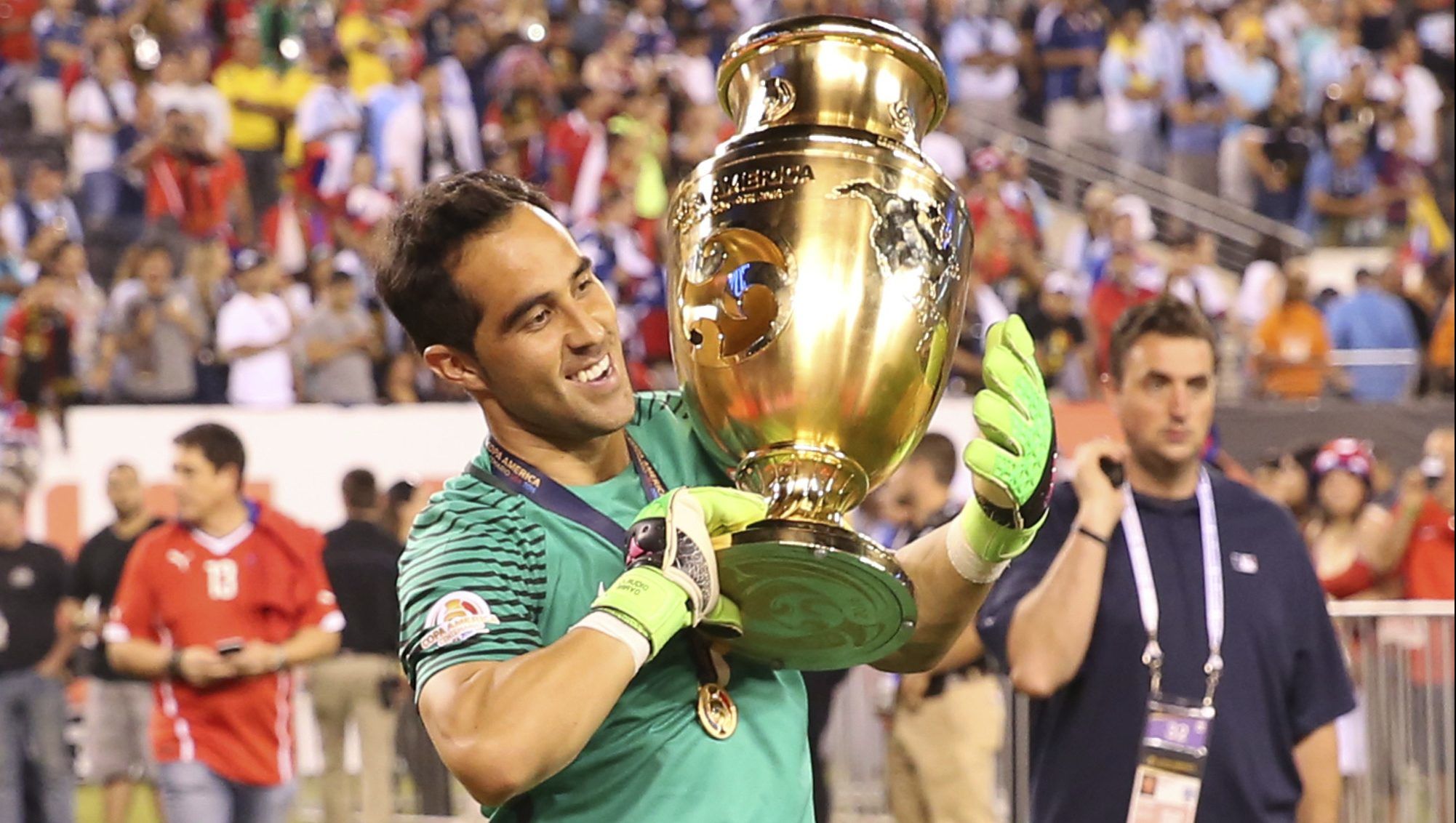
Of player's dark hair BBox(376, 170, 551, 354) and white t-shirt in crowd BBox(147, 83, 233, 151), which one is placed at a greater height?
white t-shirt in crowd BBox(147, 83, 233, 151)

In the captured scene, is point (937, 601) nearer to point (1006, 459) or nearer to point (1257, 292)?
point (1006, 459)

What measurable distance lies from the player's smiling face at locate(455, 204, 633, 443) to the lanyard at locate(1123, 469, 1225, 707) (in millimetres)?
1914

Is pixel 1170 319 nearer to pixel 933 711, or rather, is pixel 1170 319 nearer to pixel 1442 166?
pixel 933 711

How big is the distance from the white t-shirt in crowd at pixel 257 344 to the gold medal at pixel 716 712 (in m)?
9.01

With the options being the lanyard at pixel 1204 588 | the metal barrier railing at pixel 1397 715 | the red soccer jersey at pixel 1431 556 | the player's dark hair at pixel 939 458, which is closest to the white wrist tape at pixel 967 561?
the lanyard at pixel 1204 588

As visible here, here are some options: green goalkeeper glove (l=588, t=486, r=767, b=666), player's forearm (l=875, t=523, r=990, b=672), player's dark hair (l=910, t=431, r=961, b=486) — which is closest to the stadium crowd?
player's dark hair (l=910, t=431, r=961, b=486)

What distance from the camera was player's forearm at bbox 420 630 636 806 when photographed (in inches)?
87.7

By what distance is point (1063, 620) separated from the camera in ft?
13.3

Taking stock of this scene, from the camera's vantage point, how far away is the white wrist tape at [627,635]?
89.5 inches

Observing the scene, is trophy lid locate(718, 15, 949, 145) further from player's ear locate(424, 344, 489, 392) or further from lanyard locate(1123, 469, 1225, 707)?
lanyard locate(1123, 469, 1225, 707)

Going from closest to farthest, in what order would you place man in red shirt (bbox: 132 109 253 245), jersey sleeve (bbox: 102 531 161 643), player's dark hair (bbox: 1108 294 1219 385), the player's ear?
1. the player's ear
2. player's dark hair (bbox: 1108 294 1219 385)
3. jersey sleeve (bbox: 102 531 161 643)
4. man in red shirt (bbox: 132 109 253 245)

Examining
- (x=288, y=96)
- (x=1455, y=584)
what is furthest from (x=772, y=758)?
(x=288, y=96)

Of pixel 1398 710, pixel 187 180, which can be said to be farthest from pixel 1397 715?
pixel 187 180

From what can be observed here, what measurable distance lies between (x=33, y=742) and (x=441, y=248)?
6.11 metres
